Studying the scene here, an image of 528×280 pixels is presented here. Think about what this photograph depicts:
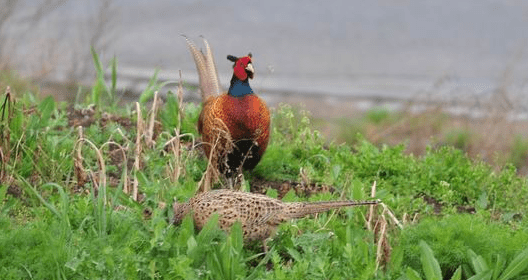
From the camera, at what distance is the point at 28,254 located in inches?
189

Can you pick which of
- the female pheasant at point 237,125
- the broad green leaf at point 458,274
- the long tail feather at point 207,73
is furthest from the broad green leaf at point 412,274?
the long tail feather at point 207,73

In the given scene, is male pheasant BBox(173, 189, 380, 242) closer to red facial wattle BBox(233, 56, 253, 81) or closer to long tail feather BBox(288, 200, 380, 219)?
long tail feather BBox(288, 200, 380, 219)

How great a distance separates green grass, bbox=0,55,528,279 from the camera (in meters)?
4.80

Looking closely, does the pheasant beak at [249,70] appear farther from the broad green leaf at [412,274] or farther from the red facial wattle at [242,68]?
the broad green leaf at [412,274]

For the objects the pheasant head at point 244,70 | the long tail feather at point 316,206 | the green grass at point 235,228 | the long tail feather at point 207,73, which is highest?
the pheasant head at point 244,70

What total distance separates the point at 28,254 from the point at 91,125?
214cm

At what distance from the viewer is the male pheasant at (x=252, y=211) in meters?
5.09

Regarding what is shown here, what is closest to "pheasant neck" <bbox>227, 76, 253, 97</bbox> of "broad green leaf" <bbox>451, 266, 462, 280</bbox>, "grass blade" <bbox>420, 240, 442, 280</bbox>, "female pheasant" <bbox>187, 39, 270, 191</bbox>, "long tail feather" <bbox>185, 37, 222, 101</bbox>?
→ "female pheasant" <bbox>187, 39, 270, 191</bbox>

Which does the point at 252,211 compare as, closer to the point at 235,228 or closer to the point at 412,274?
the point at 235,228

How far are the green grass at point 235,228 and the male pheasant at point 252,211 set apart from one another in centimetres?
6

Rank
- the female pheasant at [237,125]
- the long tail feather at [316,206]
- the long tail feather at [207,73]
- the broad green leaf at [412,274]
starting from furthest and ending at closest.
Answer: the long tail feather at [207,73] < the female pheasant at [237,125] < the long tail feather at [316,206] < the broad green leaf at [412,274]

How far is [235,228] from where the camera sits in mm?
4930

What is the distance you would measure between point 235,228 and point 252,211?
19cm

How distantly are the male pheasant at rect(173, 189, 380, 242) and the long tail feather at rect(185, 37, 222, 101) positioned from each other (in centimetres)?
151
